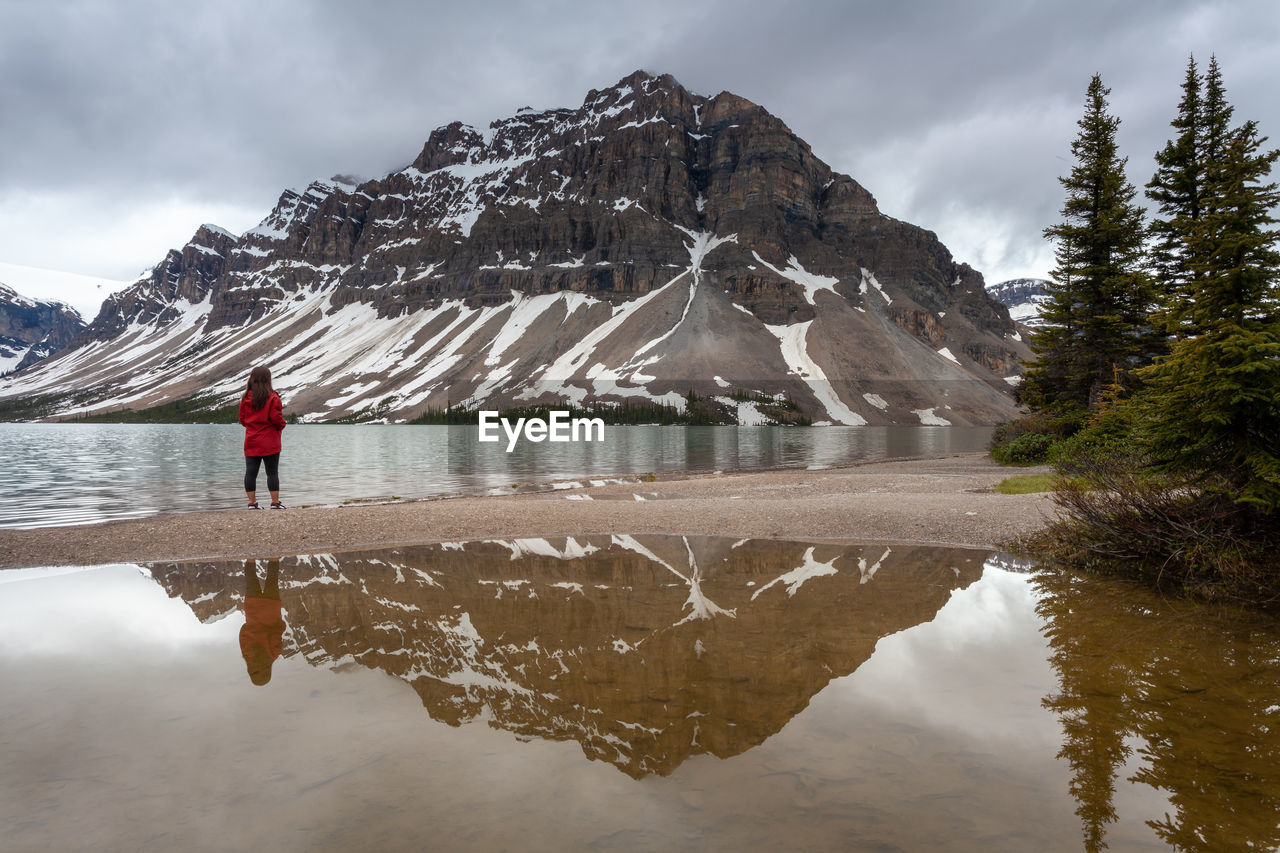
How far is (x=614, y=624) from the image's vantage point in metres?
7.89

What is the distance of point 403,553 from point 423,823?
9035 mm

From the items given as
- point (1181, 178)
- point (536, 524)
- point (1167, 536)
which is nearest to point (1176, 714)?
point (1167, 536)

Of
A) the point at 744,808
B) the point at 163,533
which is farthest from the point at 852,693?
the point at 163,533

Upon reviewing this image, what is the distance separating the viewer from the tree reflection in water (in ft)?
12.6

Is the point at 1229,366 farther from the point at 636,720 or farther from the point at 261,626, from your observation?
the point at 261,626

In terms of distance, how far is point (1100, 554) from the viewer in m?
10.8

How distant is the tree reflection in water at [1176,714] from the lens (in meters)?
3.85

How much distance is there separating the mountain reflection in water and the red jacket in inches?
252

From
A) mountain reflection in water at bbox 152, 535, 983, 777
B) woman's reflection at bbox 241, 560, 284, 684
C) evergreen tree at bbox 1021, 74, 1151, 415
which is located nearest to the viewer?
mountain reflection in water at bbox 152, 535, 983, 777

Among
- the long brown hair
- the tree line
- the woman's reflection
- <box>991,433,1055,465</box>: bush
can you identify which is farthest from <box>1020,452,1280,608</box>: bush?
<box>991,433,1055,465</box>: bush

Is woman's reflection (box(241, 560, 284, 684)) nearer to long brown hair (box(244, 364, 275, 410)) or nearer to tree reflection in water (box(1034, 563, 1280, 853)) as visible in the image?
tree reflection in water (box(1034, 563, 1280, 853))

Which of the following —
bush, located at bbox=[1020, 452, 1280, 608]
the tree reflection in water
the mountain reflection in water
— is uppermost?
bush, located at bbox=[1020, 452, 1280, 608]

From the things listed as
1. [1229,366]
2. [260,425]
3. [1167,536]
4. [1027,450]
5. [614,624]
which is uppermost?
[1229,366]

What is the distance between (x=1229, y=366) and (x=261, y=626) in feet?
44.1
